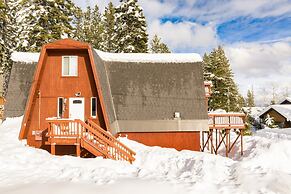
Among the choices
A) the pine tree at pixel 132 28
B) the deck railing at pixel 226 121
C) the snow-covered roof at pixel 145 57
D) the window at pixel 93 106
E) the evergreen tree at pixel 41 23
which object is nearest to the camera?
the window at pixel 93 106

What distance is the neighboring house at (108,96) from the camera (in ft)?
61.3

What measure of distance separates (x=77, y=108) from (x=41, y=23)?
19.0 m

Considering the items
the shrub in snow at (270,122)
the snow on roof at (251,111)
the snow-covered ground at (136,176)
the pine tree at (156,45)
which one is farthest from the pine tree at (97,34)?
the snow-covered ground at (136,176)

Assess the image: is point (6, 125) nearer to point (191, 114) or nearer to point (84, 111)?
point (84, 111)

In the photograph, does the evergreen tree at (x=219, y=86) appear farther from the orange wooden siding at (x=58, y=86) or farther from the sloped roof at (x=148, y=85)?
the orange wooden siding at (x=58, y=86)

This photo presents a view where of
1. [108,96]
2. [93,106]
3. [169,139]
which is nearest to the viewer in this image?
[93,106]

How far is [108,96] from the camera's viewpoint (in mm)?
21281

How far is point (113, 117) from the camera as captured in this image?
21.2 metres

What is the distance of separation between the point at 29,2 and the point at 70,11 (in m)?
5.32

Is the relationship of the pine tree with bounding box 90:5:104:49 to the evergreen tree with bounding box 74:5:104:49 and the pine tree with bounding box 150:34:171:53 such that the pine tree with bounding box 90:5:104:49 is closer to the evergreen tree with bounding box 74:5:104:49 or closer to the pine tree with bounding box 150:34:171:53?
the evergreen tree with bounding box 74:5:104:49

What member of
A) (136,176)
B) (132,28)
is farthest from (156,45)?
(136,176)

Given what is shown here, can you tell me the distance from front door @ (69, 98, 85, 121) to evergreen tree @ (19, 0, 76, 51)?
16174 millimetres

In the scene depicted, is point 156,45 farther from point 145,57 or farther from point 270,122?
point 145,57

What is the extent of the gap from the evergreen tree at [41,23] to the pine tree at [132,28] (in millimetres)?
7190
